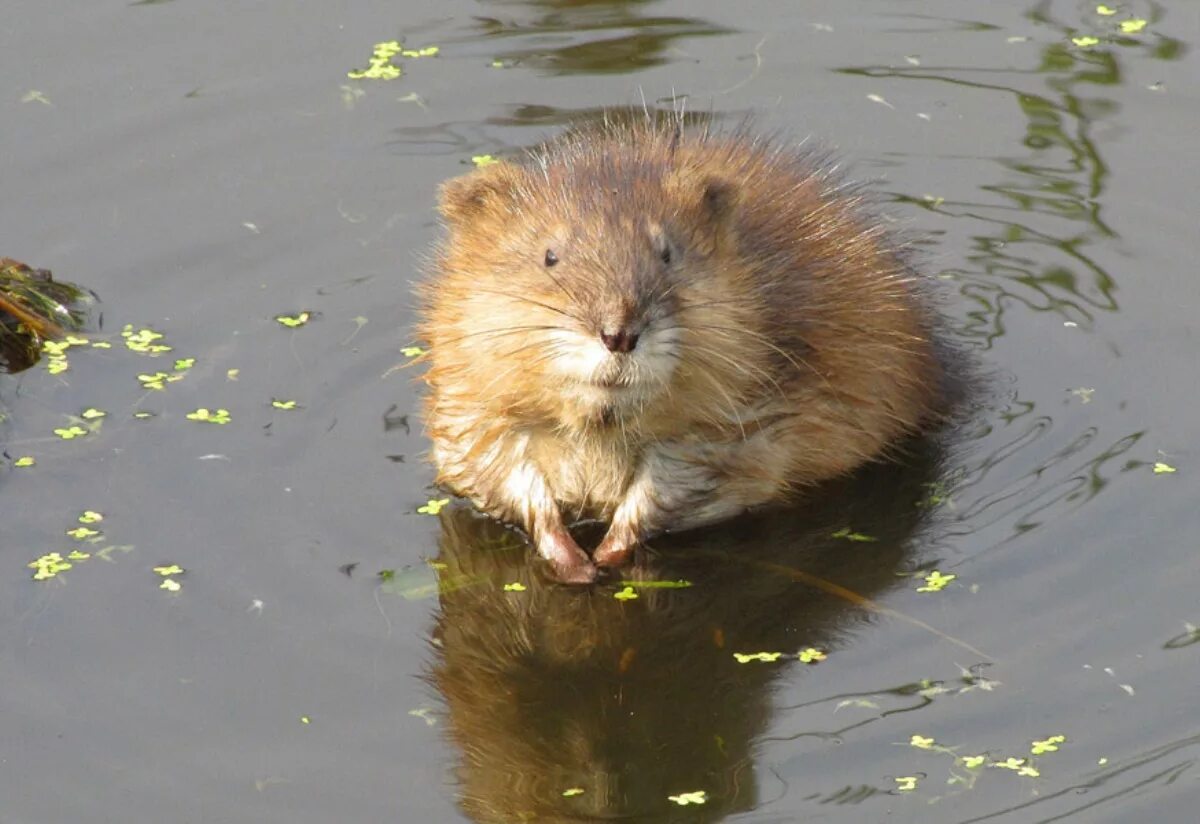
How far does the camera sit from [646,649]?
7020 millimetres

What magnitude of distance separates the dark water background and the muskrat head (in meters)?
0.87

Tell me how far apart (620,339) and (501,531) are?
1428mm

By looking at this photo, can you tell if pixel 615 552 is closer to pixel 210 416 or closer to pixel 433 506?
pixel 433 506

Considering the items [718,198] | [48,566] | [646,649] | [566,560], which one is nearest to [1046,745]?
[646,649]

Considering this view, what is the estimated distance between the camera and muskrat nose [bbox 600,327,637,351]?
6.56m

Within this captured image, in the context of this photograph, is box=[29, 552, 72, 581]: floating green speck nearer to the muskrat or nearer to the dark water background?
the dark water background

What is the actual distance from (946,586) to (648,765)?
1420 mm

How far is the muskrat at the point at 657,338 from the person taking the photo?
22.6ft

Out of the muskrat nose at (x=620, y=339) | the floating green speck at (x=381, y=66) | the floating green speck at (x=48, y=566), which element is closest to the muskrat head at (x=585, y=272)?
the muskrat nose at (x=620, y=339)

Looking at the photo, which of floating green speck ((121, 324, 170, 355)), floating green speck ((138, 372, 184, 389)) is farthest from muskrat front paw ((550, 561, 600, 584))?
floating green speck ((121, 324, 170, 355))

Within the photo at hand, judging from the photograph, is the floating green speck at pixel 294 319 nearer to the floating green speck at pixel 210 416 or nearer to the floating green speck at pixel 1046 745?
the floating green speck at pixel 210 416

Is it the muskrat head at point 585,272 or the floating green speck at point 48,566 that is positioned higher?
the muskrat head at point 585,272

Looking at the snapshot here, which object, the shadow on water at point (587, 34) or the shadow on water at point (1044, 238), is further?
the shadow on water at point (587, 34)

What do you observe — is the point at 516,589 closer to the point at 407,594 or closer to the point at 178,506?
the point at 407,594
